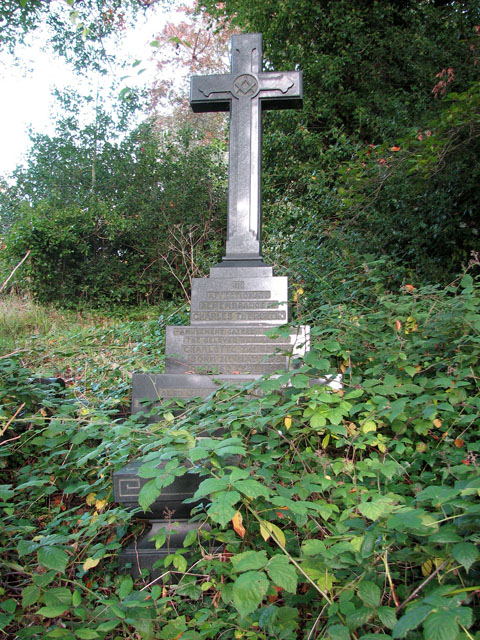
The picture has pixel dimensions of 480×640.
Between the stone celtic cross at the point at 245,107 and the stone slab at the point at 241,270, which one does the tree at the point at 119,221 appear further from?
the stone slab at the point at 241,270

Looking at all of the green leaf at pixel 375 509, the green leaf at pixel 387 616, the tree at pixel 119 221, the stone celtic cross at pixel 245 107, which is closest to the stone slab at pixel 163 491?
the green leaf at pixel 375 509

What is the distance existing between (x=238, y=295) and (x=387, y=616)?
2879 mm

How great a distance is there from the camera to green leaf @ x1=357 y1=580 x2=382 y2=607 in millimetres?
1375

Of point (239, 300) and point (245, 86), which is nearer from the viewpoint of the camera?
point (239, 300)

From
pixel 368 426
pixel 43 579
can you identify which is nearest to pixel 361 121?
pixel 368 426

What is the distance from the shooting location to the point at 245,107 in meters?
4.45

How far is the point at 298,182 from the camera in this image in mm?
9781

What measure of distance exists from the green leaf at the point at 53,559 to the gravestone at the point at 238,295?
2.52ft

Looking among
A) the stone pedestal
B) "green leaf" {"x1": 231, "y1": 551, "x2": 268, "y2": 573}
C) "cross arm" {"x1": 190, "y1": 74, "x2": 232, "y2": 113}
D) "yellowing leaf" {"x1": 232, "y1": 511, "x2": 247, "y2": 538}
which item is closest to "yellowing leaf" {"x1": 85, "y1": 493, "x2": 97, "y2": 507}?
the stone pedestal

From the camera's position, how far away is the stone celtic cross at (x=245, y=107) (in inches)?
171

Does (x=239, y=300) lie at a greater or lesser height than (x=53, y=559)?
greater

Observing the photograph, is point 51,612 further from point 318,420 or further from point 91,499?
point 318,420

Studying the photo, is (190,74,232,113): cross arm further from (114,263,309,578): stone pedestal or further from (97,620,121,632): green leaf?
(97,620,121,632): green leaf

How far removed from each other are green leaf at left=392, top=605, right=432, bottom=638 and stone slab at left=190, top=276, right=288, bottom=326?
2.82m
